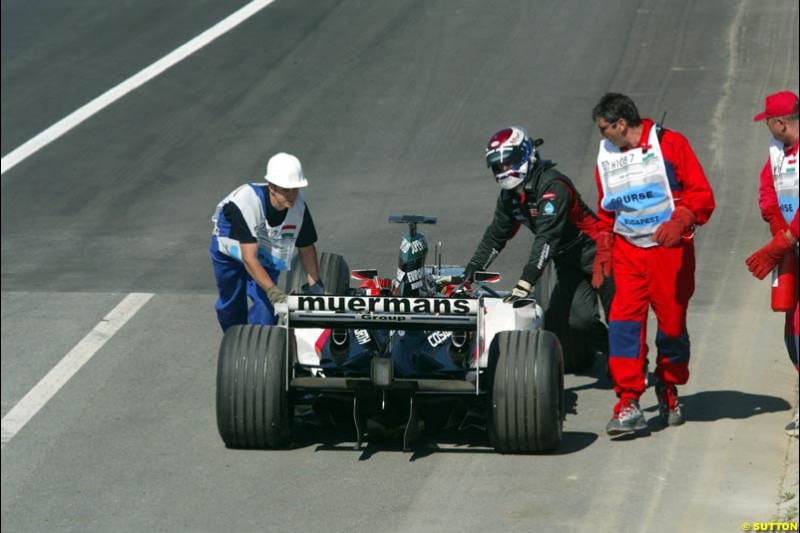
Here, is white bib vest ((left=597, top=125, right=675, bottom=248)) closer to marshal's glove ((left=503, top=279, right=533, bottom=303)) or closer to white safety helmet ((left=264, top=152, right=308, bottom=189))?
marshal's glove ((left=503, top=279, right=533, bottom=303))

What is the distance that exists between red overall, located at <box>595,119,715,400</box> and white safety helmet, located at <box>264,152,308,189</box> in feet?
6.88

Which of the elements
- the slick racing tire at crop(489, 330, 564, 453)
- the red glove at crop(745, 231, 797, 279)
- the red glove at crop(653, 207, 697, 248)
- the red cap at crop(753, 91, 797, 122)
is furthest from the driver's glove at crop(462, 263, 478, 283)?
the red cap at crop(753, 91, 797, 122)

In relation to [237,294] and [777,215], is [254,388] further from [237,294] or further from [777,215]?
[777,215]

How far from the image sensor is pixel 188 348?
496 inches

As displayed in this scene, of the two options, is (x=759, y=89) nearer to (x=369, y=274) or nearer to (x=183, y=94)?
(x=183, y=94)

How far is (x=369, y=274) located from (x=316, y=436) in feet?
4.52

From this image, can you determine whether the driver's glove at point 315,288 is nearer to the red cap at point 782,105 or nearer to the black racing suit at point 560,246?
the black racing suit at point 560,246

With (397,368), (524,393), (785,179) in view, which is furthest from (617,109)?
(397,368)

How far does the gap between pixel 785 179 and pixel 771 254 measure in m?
0.50

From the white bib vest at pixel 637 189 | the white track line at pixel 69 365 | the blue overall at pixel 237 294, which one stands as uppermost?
the white bib vest at pixel 637 189

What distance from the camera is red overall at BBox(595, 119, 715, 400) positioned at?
32.9 feet

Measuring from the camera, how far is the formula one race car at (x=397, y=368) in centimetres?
960

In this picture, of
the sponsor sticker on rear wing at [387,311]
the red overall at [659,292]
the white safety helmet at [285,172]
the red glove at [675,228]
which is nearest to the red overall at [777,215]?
the red overall at [659,292]

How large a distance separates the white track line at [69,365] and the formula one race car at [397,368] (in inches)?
78.7
